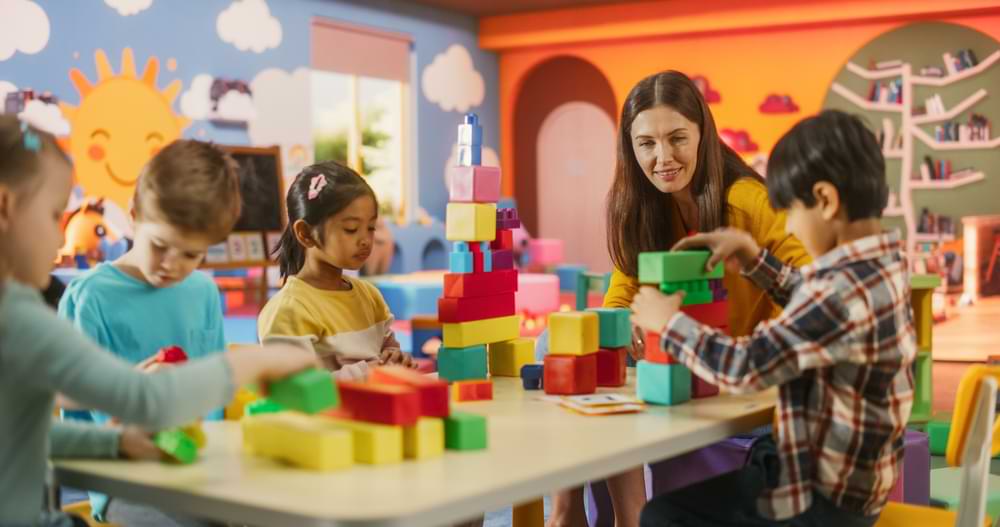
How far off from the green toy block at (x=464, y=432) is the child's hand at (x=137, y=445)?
0.39 m

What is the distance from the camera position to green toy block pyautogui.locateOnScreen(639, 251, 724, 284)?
74.3 inches

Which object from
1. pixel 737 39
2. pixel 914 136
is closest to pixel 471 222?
pixel 914 136

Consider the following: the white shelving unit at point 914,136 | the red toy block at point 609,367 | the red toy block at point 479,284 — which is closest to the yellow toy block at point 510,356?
the red toy block at point 479,284

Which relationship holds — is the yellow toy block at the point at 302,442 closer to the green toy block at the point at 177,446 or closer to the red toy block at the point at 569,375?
the green toy block at the point at 177,446

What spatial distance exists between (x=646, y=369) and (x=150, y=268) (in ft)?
2.99

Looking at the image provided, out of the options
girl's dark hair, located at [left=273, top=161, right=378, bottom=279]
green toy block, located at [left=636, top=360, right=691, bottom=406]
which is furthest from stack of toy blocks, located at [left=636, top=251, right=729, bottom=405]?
girl's dark hair, located at [left=273, top=161, right=378, bottom=279]

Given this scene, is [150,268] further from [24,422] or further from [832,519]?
[832,519]

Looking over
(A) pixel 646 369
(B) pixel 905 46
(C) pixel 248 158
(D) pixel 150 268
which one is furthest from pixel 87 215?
(B) pixel 905 46

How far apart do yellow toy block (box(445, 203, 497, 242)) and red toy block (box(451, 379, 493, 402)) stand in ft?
1.17

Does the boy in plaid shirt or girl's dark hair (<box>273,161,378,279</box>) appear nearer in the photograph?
the boy in plaid shirt

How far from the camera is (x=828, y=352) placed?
5.43ft

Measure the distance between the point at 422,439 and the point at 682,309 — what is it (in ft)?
2.16

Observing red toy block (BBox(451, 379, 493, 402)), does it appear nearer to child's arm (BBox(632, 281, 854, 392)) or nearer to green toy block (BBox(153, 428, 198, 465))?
child's arm (BBox(632, 281, 854, 392))

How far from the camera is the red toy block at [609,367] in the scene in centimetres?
211
